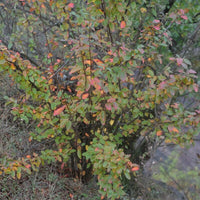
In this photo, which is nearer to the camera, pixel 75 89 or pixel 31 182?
pixel 75 89

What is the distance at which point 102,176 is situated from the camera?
2.16 metres

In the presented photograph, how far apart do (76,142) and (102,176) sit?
49 cm

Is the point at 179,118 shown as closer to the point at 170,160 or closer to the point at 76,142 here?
the point at 76,142

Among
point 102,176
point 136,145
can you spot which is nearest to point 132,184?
point 136,145

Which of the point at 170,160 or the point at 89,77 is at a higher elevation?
the point at 89,77

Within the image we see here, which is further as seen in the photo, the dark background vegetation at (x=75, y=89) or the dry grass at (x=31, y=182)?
the dry grass at (x=31, y=182)

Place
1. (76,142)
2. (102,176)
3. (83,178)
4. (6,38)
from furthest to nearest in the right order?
(6,38) < (83,178) < (76,142) < (102,176)

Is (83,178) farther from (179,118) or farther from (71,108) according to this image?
(179,118)

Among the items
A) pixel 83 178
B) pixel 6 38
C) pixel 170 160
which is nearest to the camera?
pixel 83 178

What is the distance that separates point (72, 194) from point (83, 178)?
26cm

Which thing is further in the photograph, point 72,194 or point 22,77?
point 72,194

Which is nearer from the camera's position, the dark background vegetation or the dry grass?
the dark background vegetation

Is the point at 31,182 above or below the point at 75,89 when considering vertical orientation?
below

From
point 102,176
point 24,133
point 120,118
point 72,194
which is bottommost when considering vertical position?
point 72,194
